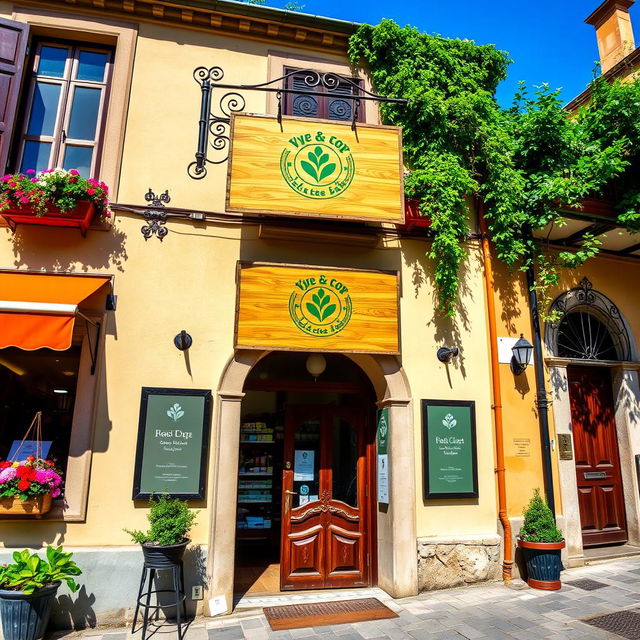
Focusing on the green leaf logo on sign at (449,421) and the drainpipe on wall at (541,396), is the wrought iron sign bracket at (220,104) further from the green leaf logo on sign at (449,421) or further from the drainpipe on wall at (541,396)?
the green leaf logo on sign at (449,421)

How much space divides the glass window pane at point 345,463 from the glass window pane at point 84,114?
5.33 metres

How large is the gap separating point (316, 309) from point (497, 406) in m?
2.87

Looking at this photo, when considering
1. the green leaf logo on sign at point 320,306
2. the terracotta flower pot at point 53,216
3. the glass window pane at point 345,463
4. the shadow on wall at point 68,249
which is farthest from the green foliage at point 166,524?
the terracotta flower pot at point 53,216

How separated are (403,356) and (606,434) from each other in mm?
4086

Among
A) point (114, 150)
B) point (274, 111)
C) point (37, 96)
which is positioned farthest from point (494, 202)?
point (37, 96)

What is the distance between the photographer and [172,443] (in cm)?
572

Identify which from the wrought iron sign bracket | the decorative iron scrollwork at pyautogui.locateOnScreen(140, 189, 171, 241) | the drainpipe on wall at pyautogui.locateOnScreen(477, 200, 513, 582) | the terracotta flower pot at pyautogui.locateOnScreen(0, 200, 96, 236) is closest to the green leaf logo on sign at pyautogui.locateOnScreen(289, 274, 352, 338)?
the decorative iron scrollwork at pyautogui.locateOnScreen(140, 189, 171, 241)

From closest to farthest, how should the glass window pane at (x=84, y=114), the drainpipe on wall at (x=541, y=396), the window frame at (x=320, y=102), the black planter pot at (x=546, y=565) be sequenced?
1. the black planter pot at (x=546, y=565)
2. the glass window pane at (x=84, y=114)
3. the drainpipe on wall at (x=541, y=396)
4. the window frame at (x=320, y=102)


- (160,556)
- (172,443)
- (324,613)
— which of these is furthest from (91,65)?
(324,613)

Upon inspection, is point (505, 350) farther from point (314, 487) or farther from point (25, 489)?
point (25, 489)

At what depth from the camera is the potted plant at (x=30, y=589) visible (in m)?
4.55

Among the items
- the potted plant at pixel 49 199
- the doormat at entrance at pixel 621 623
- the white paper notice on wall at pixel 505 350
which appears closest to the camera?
the doormat at entrance at pixel 621 623

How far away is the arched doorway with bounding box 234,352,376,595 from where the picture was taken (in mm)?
6570

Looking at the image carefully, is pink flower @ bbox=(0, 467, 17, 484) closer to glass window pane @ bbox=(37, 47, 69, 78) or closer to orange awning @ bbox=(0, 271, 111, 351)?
orange awning @ bbox=(0, 271, 111, 351)
